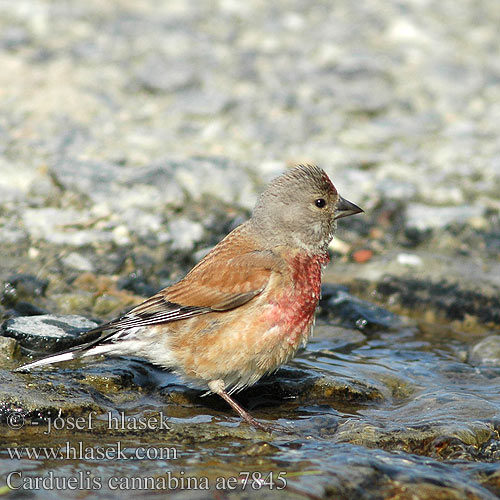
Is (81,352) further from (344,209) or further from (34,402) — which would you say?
(344,209)

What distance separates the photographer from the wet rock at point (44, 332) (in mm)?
4219

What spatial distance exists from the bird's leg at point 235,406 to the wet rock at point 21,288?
150 cm

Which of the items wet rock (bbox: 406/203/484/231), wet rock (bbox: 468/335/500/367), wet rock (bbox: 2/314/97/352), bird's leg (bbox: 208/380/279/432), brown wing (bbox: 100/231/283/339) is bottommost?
bird's leg (bbox: 208/380/279/432)

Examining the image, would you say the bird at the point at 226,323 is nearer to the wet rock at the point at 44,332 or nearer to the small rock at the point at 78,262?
the wet rock at the point at 44,332

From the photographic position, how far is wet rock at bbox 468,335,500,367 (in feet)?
15.5

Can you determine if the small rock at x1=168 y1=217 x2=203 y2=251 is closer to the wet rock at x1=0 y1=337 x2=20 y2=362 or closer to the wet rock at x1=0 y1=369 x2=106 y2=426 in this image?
the wet rock at x1=0 y1=337 x2=20 y2=362

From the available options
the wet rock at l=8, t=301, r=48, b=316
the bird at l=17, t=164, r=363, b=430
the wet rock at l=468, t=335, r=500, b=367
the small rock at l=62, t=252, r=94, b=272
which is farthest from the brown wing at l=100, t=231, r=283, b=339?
the wet rock at l=468, t=335, r=500, b=367

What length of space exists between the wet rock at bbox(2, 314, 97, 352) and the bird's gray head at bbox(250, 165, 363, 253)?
1208 millimetres

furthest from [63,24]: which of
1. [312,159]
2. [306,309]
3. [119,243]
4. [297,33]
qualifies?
[306,309]

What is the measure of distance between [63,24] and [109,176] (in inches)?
118

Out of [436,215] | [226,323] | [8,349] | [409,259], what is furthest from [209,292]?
[436,215]

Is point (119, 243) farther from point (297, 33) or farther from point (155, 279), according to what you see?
point (297, 33)

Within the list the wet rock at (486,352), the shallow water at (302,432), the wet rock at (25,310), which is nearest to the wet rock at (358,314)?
the shallow water at (302,432)

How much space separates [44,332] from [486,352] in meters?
2.59
